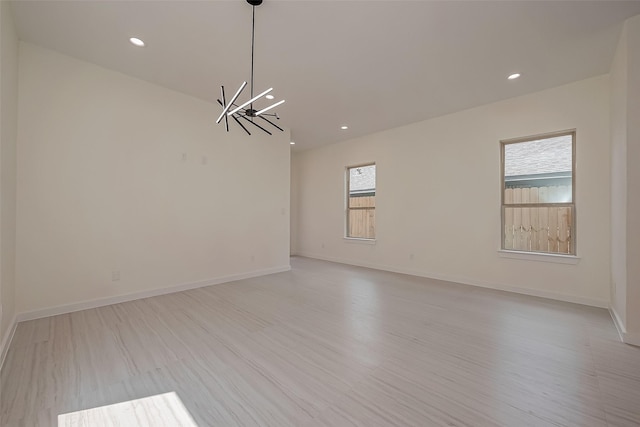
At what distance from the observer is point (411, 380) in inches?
74.3

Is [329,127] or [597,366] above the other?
[329,127]

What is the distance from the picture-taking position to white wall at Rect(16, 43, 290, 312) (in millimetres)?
2988

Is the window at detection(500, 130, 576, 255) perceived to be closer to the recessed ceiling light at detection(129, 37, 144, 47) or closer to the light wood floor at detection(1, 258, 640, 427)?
the light wood floor at detection(1, 258, 640, 427)

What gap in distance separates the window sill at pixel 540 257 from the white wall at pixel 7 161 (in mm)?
5897

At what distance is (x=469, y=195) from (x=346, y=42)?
10.7ft

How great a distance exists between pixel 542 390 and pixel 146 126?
5.03m

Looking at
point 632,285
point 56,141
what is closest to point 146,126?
point 56,141

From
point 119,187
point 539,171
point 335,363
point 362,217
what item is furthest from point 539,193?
point 119,187

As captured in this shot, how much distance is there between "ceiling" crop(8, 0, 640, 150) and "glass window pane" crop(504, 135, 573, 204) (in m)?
0.84

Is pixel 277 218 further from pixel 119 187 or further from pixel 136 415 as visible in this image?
pixel 136 415

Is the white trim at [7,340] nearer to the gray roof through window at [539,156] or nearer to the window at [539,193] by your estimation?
the window at [539,193]

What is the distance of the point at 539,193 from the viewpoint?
160 inches

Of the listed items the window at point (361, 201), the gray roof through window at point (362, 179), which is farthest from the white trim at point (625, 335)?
the gray roof through window at point (362, 179)

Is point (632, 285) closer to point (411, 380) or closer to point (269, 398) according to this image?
point (411, 380)
